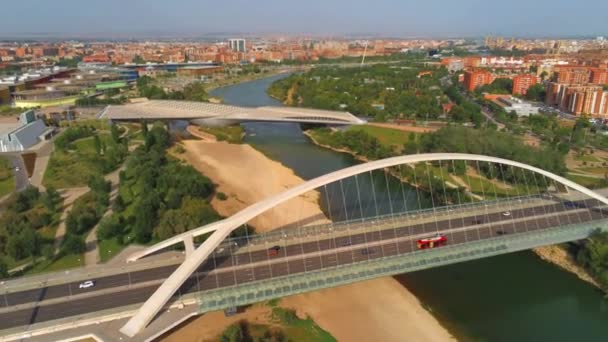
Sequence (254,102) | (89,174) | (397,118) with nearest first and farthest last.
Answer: (89,174) → (397,118) → (254,102)

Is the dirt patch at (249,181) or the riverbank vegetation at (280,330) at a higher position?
the dirt patch at (249,181)

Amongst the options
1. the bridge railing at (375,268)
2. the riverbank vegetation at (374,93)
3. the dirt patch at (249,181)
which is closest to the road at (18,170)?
the dirt patch at (249,181)

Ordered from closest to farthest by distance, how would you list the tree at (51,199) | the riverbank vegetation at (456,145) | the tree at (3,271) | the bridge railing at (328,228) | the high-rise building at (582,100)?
the tree at (3,271), the bridge railing at (328,228), the tree at (51,199), the riverbank vegetation at (456,145), the high-rise building at (582,100)

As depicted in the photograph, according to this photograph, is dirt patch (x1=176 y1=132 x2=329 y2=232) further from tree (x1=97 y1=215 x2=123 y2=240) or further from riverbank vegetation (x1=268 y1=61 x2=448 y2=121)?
riverbank vegetation (x1=268 y1=61 x2=448 y2=121)

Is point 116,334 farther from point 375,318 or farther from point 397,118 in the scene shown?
point 397,118

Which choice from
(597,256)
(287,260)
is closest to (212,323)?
(287,260)

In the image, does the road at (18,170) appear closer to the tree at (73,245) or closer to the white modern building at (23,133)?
the white modern building at (23,133)

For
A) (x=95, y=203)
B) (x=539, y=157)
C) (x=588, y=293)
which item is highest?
(x=539, y=157)

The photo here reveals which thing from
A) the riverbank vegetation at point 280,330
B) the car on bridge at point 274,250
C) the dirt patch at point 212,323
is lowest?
the riverbank vegetation at point 280,330

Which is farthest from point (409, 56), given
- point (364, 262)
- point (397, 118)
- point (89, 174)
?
point (364, 262)
